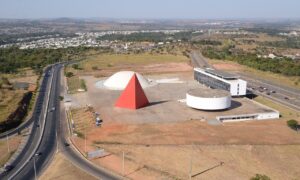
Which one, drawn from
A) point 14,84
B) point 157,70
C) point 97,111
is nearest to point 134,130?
point 97,111

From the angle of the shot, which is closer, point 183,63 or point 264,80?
point 264,80

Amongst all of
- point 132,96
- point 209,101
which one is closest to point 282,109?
point 209,101

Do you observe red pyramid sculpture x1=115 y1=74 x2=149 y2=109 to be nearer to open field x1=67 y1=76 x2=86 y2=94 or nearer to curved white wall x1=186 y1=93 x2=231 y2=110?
curved white wall x1=186 y1=93 x2=231 y2=110

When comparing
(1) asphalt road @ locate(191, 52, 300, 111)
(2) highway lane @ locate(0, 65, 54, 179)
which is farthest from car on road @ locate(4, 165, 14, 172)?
(1) asphalt road @ locate(191, 52, 300, 111)

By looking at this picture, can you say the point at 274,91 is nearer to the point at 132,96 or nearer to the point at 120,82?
the point at 120,82

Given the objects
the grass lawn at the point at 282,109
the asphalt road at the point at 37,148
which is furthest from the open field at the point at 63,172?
the grass lawn at the point at 282,109

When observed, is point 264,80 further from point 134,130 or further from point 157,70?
point 134,130

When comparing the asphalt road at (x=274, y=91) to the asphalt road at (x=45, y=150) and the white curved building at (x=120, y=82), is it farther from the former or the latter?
the asphalt road at (x=45, y=150)
